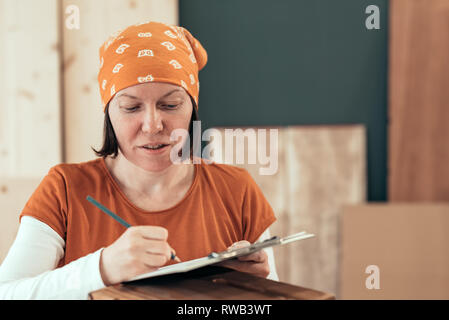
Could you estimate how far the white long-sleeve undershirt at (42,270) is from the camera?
809 millimetres

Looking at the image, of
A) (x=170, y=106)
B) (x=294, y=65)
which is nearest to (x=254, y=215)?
(x=170, y=106)

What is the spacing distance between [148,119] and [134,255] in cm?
39

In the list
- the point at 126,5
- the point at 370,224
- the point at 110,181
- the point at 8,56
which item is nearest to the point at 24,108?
the point at 8,56

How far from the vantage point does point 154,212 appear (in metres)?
1.13

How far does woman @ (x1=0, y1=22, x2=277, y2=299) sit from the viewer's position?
1027mm

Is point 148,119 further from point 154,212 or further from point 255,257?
point 255,257

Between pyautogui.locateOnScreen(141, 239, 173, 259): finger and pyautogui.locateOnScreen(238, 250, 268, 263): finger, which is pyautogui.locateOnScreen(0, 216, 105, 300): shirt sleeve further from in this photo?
pyautogui.locateOnScreen(238, 250, 268, 263): finger

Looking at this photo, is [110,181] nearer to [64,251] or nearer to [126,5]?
[64,251]

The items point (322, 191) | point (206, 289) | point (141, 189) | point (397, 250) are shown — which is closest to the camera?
point (206, 289)

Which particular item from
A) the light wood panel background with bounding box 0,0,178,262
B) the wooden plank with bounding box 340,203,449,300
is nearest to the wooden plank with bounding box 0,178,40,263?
the light wood panel background with bounding box 0,0,178,262

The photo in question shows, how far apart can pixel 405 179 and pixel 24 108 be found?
2232 mm

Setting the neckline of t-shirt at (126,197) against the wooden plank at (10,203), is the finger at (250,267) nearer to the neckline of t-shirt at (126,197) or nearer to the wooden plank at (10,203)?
the neckline of t-shirt at (126,197)

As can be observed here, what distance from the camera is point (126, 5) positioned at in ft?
8.36

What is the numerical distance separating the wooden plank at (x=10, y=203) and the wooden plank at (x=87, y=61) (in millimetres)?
273
